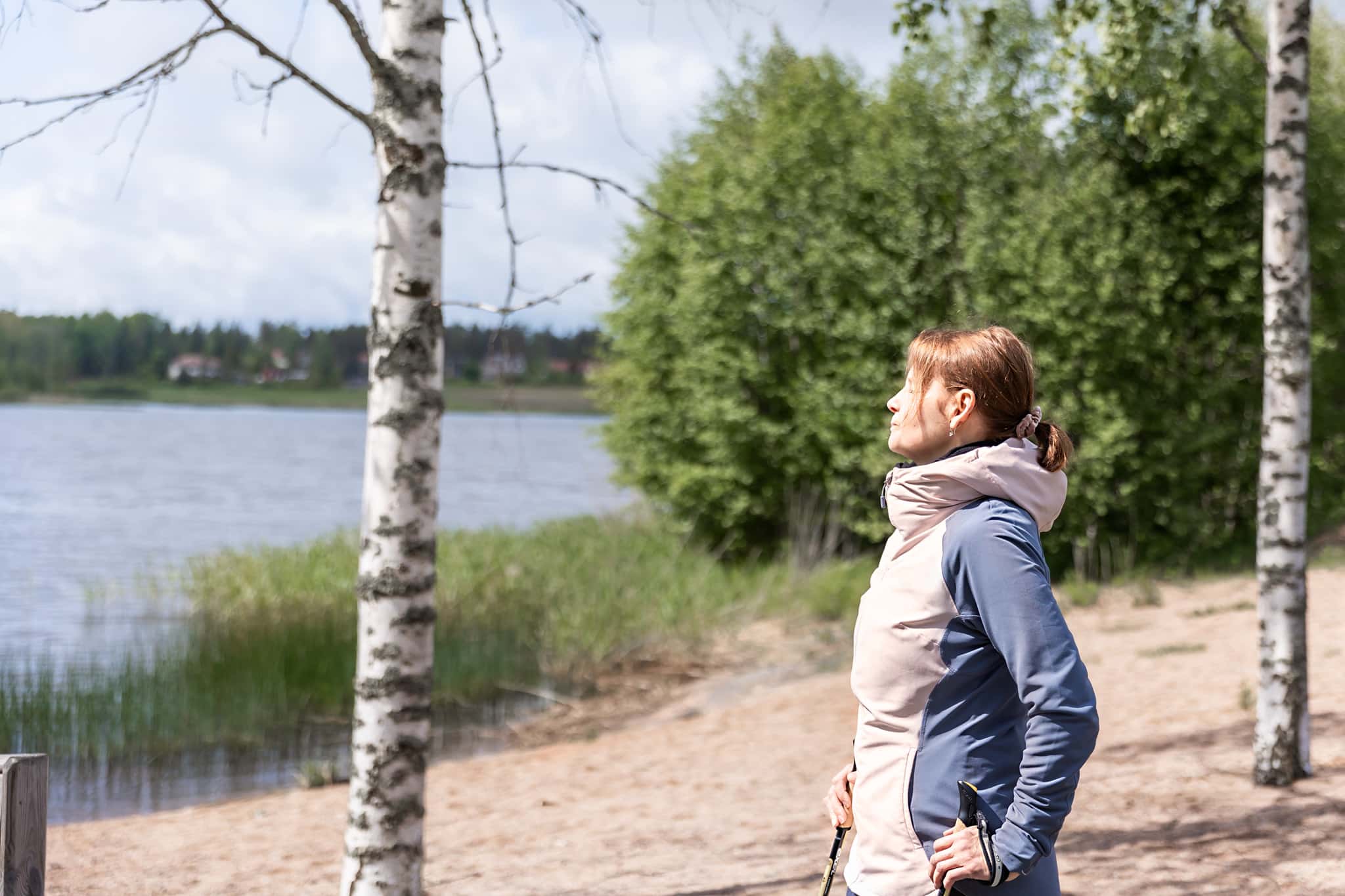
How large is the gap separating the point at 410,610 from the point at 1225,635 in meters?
8.62

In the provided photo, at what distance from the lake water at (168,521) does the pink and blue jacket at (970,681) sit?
1887 millimetres

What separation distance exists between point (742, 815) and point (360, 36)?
4.42m

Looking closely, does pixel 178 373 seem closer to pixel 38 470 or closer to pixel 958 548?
pixel 38 470

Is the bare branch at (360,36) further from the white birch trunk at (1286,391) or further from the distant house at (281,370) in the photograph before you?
the distant house at (281,370)

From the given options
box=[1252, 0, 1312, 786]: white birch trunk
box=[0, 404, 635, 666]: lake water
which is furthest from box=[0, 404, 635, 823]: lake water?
box=[1252, 0, 1312, 786]: white birch trunk

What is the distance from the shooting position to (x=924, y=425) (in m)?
2.03

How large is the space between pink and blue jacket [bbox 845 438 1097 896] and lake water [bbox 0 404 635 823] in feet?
6.19

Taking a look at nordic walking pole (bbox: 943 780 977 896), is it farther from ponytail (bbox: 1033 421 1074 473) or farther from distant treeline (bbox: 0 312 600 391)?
distant treeline (bbox: 0 312 600 391)

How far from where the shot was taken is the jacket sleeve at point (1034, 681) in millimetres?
1782

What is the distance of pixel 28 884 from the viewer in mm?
2762

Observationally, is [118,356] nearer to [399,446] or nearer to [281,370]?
[281,370]

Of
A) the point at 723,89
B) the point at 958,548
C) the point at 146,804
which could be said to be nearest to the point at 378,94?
the point at 958,548

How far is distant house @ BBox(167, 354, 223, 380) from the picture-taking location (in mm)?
71812

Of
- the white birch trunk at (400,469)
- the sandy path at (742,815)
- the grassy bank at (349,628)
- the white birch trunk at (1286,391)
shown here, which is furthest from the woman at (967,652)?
the grassy bank at (349,628)
